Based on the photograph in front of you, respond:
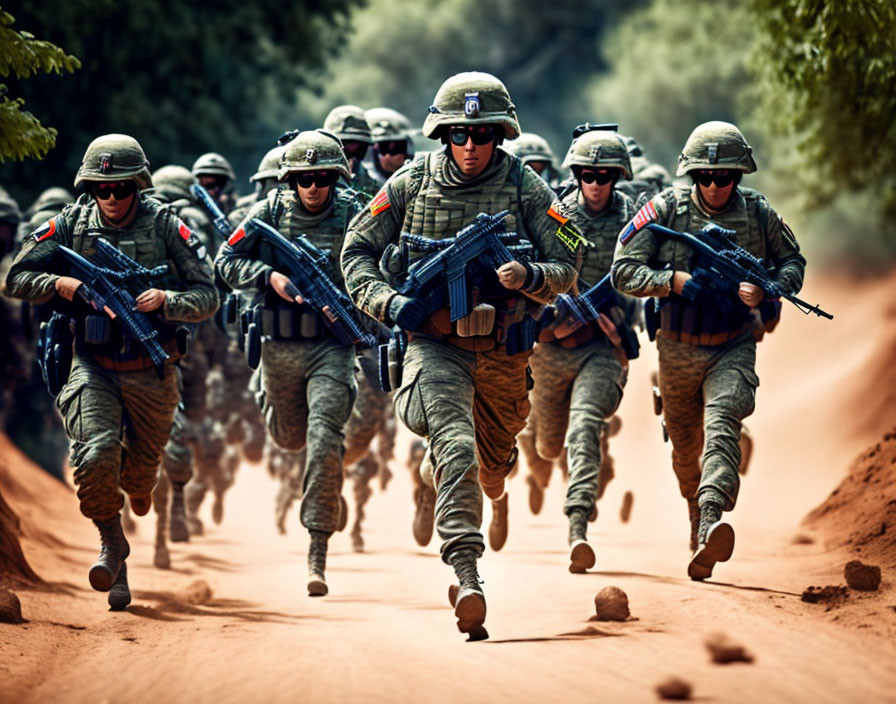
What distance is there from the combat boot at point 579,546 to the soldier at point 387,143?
12.3 ft

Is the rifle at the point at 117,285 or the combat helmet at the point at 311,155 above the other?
the combat helmet at the point at 311,155

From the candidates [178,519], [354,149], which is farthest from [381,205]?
[178,519]

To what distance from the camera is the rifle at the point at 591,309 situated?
39.8 ft

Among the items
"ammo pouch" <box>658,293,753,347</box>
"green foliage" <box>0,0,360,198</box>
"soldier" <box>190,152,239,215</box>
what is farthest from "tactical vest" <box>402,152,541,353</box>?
"green foliage" <box>0,0,360,198</box>

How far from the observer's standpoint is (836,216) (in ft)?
130

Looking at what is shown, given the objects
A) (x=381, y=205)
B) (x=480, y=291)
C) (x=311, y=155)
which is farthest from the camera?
(x=311, y=155)

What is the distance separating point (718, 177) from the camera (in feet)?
34.8

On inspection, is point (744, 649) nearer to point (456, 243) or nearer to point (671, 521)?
point (456, 243)

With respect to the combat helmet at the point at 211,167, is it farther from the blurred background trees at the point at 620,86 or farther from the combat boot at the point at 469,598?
the combat boot at the point at 469,598

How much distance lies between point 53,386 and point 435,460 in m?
2.88

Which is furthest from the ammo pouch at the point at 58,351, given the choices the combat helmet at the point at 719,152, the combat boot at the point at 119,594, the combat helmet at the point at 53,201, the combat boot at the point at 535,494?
the combat helmet at the point at 53,201

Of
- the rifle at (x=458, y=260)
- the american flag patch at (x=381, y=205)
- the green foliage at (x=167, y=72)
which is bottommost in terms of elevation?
the rifle at (x=458, y=260)

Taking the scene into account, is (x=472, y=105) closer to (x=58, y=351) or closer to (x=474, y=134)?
(x=474, y=134)

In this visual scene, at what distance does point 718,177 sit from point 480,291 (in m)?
2.08
